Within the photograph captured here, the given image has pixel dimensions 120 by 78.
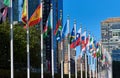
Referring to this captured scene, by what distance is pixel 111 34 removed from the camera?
522 ft

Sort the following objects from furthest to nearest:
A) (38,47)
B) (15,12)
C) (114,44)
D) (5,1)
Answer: (114,44)
(38,47)
(15,12)
(5,1)

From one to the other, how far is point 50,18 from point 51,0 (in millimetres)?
6761

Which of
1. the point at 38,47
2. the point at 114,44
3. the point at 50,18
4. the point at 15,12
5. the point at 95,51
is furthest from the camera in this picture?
the point at 114,44

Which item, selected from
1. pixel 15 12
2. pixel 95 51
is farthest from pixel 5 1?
pixel 95 51

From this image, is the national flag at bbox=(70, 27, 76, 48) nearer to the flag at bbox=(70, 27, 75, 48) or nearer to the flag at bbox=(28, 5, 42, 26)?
the flag at bbox=(70, 27, 75, 48)

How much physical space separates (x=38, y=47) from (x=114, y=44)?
258 ft

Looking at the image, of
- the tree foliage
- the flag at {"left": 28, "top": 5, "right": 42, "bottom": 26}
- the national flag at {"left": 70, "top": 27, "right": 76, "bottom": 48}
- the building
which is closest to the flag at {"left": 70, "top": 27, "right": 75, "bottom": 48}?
the national flag at {"left": 70, "top": 27, "right": 76, "bottom": 48}

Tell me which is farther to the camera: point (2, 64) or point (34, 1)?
point (2, 64)

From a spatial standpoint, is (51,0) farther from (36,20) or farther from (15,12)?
(36,20)

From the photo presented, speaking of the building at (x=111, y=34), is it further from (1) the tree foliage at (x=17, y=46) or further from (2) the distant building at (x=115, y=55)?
(1) the tree foliage at (x=17, y=46)

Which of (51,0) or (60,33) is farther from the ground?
(51,0)

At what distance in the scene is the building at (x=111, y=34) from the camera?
15950 centimetres

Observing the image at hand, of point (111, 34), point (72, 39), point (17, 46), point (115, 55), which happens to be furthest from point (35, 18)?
point (115, 55)

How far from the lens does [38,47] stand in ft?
300
